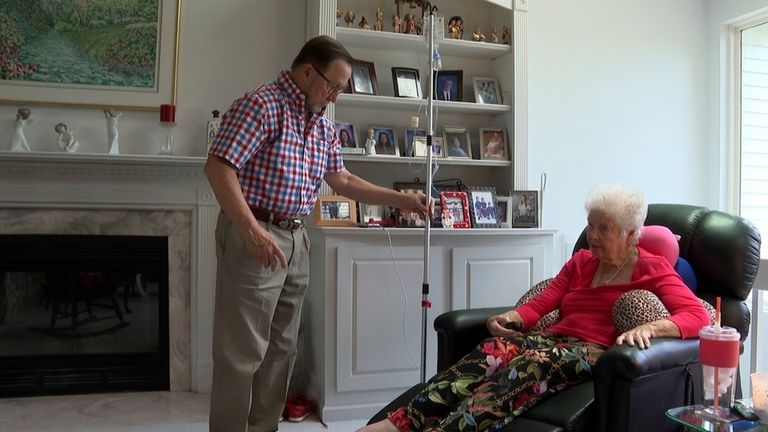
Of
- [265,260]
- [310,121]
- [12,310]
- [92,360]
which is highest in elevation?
[310,121]

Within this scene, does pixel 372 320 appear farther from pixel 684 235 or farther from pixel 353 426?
pixel 684 235

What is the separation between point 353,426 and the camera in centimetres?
268

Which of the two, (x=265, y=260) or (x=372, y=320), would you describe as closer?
(x=265, y=260)

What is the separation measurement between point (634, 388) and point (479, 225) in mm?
1613

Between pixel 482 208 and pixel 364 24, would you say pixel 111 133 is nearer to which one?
pixel 364 24

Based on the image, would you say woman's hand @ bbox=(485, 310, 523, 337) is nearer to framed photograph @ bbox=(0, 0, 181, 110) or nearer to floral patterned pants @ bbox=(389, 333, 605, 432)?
floral patterned pants @ bbox=(389, 333, 605, 432)

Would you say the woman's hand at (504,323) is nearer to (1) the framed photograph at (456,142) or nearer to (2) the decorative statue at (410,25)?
(1) the framed photograph at (456,142)

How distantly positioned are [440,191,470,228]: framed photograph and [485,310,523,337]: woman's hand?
967 millimetres

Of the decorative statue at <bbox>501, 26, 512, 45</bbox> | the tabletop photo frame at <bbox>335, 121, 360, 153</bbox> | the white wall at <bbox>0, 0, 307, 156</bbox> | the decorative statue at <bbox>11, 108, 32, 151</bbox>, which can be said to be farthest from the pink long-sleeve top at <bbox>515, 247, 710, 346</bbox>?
the decorative statue at <bbox>11, 108, 32, 151</bbox>

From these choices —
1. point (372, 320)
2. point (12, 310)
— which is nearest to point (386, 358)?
point (372, 320)

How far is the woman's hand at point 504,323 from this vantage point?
2.03m

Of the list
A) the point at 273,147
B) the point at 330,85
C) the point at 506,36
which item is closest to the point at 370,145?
the point at 506,36

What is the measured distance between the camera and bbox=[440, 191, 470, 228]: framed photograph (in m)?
3.01

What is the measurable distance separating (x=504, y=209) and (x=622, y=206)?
131 centimetres
